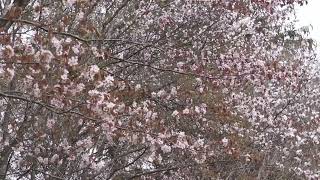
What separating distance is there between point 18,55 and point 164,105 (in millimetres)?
3532

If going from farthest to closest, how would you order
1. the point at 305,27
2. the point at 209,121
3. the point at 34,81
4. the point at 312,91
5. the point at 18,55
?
the point at 305,27
the point at 312,91
the point at 209,121
the point at 34,81
the point at 18,55

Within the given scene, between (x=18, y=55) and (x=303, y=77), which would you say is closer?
(x=18, y=55)

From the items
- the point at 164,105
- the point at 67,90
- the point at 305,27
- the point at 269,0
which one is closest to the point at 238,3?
the point at 269,0

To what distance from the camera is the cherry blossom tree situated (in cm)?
→ 457

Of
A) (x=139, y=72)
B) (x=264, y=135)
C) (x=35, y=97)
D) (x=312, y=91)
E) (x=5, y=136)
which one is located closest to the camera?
(x=35, y=97)

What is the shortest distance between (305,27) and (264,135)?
487 cm

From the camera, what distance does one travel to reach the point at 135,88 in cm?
609

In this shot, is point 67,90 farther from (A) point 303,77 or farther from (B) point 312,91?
(B) point 312,91

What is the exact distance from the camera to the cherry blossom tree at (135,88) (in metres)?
4.57

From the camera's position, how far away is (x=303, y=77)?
493 inches

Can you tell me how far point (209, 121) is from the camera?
7898mm

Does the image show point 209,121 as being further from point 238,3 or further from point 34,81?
point 34,81

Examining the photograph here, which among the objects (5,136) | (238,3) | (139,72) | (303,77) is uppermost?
(303,77)

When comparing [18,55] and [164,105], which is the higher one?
[164,105]
